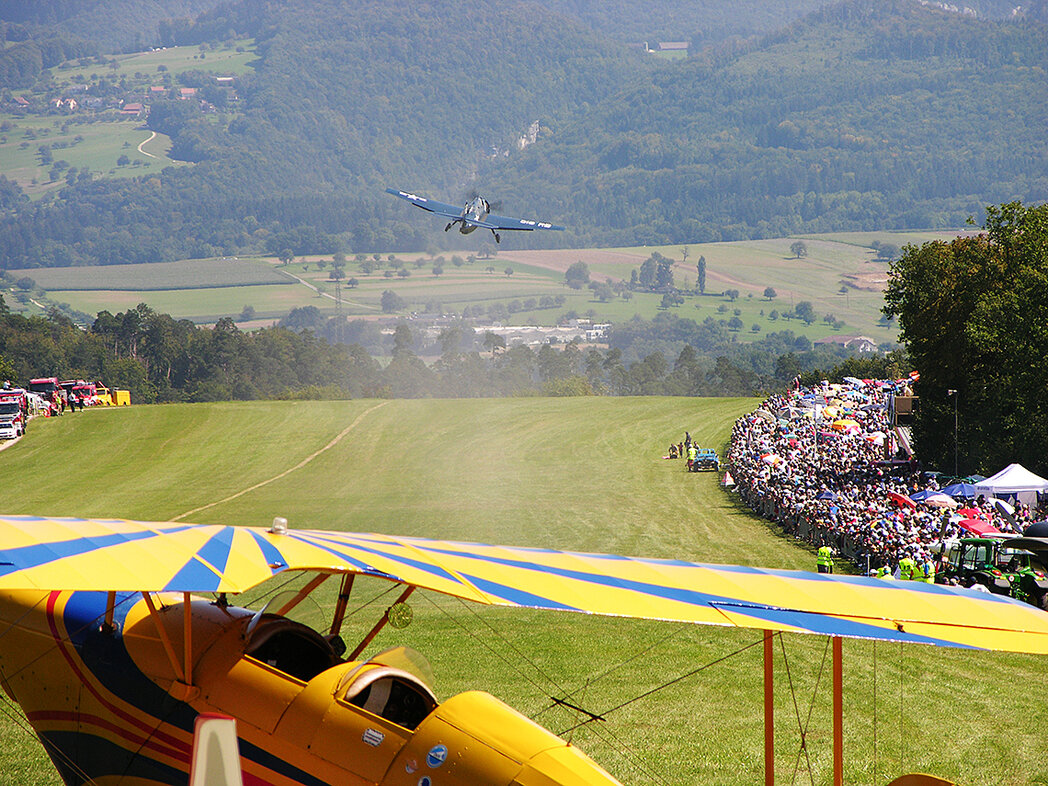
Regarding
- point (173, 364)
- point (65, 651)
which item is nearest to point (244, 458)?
point (65, 651)

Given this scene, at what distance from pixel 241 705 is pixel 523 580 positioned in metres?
1.84

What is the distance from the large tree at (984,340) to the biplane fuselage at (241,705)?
33961 millimetres

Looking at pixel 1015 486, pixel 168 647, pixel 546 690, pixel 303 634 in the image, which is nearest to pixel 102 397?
pixel 1015 486

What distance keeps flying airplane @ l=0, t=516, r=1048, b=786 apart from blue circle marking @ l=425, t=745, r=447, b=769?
0.04ft

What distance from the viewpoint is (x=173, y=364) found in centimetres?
12469

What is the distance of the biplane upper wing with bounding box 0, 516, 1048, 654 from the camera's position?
5.25 m

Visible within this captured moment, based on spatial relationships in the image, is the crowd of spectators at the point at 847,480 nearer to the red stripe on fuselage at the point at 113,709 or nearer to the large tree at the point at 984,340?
the large tree at the point at 984,340

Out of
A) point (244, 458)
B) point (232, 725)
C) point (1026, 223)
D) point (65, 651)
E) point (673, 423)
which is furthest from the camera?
point (673, 423)

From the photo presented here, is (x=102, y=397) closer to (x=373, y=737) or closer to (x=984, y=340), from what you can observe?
(x=984, y=340)

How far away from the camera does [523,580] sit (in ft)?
20.4

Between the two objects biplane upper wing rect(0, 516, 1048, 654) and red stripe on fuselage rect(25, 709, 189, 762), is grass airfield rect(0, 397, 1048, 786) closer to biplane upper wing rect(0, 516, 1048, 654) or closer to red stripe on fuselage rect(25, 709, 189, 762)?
biplane upper wing rect(0, 516, 1048, 654)

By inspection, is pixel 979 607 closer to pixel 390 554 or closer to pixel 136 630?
pixel 390 554

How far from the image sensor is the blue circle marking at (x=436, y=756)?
5258mm

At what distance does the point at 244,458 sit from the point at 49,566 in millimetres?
49400
